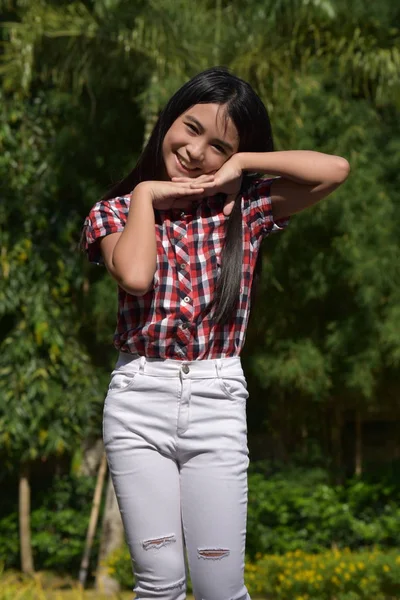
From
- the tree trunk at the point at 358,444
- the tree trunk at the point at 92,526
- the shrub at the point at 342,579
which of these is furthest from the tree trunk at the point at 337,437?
the shrub at the point at 342,579

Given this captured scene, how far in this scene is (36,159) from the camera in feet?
26.6

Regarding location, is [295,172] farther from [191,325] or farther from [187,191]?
[191,325]

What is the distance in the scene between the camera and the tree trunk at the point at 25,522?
27.7 feet

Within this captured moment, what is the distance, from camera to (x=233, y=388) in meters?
2.01

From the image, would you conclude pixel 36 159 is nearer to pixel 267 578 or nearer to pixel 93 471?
pixel 93 471

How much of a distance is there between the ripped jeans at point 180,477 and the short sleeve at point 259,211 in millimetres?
389

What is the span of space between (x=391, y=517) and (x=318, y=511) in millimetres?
675

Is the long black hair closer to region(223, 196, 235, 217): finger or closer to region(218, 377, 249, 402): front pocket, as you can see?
region(223, 196, 235, 217): finger

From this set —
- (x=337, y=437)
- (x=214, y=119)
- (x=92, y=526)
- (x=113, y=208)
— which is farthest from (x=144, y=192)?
(x=337, y=437)

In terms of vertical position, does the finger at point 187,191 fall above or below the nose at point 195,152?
below

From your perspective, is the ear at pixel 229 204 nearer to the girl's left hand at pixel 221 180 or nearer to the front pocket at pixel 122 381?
the girl's left hand at pixel 221 180

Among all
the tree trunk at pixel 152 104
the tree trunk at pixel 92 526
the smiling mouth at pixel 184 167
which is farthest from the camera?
the tree trunk at pixel 92 526

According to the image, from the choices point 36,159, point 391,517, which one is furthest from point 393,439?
point 36,159

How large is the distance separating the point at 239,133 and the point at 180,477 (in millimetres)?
820
